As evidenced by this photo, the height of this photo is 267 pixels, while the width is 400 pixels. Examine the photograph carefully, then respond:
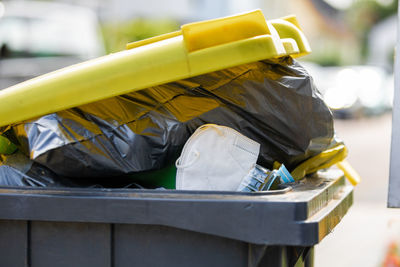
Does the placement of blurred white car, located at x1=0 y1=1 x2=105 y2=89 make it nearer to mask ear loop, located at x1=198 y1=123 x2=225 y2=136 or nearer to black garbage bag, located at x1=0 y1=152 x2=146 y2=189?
black garbage bag, located at x1=0 y1=152 x2=146 y2=189

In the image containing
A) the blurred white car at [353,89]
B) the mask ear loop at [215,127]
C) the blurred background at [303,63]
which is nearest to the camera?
the mask ear loop at [215,127]

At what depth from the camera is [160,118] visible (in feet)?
7.93

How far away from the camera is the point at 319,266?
5.02m

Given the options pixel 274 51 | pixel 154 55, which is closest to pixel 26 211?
pixel 154 55

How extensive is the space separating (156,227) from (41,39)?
8811 millimetres

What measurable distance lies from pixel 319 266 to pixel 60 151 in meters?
3.22

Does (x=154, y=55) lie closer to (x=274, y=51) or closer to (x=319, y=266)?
(x=274, y=51)

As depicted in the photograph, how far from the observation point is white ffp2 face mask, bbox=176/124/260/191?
7.48 ft

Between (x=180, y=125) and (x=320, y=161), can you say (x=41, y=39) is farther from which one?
(x=180, y=125)

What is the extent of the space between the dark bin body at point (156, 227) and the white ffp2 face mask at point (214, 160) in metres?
0.22

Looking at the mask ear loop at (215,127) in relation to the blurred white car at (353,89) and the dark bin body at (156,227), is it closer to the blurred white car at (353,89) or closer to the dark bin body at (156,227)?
the dark bin body at (156,227)

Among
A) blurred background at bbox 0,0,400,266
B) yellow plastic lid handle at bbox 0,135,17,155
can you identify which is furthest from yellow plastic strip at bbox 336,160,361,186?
yellow plastic lid handle at bbox 0,135,17,155

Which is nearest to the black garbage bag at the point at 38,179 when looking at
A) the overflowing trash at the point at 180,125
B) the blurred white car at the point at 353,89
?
the overflowing trash at the point at 180,125

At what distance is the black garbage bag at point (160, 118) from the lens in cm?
238
